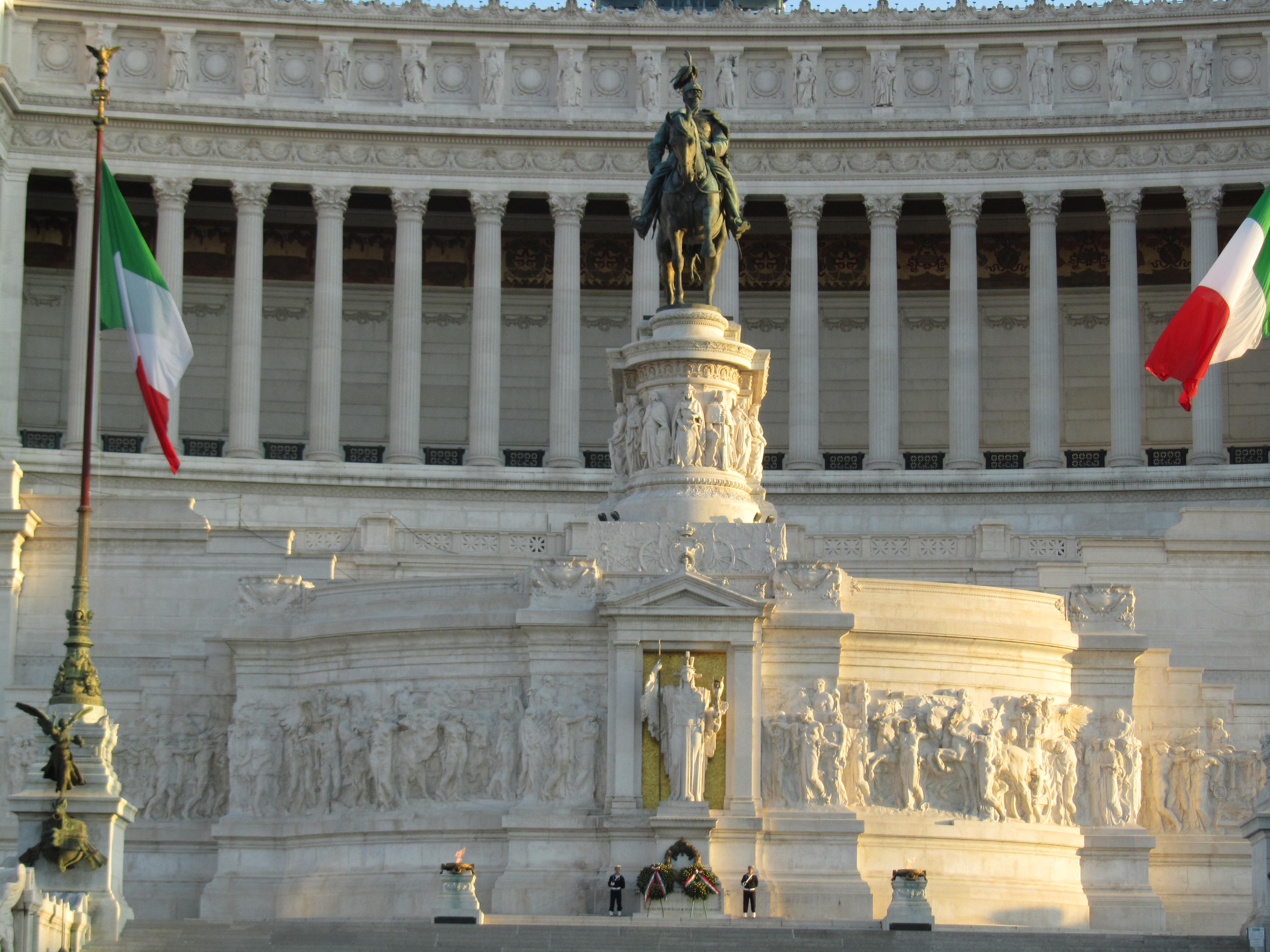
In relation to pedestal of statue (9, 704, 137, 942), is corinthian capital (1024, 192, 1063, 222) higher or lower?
higher

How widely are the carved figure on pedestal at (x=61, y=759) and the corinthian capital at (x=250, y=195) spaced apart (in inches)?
1824

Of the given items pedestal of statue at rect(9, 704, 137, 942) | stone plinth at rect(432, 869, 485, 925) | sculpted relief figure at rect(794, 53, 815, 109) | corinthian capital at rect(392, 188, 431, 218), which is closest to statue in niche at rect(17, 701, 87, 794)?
pedestal of statue at rect(9, 704, 137, 942)

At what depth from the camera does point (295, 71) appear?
8219cm

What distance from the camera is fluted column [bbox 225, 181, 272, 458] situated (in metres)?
78.4

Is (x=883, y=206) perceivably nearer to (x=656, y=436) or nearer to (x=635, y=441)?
(x=635, y=441)

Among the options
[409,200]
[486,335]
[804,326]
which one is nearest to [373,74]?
[409,200]

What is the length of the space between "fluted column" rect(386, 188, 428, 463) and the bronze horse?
3074 centimetres

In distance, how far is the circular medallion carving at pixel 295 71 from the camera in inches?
3233

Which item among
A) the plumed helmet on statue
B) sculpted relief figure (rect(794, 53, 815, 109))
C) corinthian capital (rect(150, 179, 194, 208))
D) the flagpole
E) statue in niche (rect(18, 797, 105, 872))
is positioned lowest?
statue in niche (rect(18, 797, 105, 872))

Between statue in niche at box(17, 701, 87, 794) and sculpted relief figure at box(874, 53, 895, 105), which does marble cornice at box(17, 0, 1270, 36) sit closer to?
sculpted relief figure at box(874, 53, 895, 105)

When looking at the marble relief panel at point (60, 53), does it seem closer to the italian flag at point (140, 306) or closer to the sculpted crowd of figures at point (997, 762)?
the italian flag at point (140, 306)

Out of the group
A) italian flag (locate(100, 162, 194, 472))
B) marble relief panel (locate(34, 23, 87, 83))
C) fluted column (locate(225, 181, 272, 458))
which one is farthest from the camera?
marble relief panel (locate(34, 23, 87, 83))

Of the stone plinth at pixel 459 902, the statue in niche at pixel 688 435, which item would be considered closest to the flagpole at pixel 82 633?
the stone plinth at pixel 459 902

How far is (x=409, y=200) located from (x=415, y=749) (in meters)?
39.1
